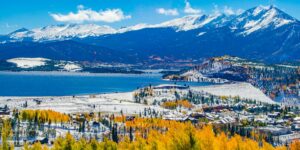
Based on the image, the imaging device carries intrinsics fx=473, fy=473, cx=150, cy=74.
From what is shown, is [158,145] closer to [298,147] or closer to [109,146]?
[109,146]

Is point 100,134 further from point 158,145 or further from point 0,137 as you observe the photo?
point 158,145

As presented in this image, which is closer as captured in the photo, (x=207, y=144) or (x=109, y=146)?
(x=207, y=144)

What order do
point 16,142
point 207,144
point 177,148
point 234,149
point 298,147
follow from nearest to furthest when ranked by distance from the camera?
point 177,148, point 207,144, point 234,149, point 298,147, point 16,142

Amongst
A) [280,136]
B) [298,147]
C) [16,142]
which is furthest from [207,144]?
[280,136]

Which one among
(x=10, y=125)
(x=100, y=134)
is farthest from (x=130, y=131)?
(x=10, y=125)

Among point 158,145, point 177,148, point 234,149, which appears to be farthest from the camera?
point 234,149

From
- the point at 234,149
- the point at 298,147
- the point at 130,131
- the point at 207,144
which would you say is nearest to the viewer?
the point at 207,144

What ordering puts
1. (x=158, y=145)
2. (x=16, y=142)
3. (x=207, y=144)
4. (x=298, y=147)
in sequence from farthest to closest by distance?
1. (x=16, y=142)
2. (x=298, y=147)
3. (x=158, y=145)
4. (x=207, y=144)

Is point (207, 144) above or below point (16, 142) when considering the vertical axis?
above

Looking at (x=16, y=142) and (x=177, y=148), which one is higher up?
(x=177, y=148)
